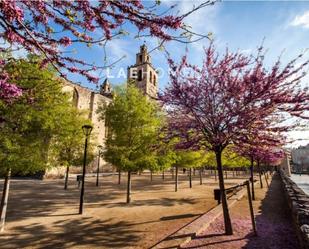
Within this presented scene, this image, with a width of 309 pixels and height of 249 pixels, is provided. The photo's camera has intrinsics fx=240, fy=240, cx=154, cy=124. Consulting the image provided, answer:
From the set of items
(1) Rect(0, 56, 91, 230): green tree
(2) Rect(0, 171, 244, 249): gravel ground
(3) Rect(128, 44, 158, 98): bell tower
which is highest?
(3) Rect(128, 44, 158, 98): bell tower

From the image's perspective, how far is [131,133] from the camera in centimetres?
1474

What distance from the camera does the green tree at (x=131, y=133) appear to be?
13984 mm

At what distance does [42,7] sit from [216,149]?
6.96m

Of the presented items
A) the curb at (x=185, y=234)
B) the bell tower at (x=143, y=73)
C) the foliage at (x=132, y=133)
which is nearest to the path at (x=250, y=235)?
the curb at (x=185, y=234)

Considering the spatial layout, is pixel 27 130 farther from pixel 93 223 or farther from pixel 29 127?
pixel 93 223

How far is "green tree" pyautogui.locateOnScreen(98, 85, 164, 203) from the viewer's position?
1398 centimetres

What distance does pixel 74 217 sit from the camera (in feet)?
32.8

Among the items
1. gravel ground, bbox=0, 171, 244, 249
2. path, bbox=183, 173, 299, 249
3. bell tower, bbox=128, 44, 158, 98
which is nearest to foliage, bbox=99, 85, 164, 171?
gravel ground, bbox=0, 171, 244, 249

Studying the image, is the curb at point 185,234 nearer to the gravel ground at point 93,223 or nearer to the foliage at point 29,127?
the gravel ground at point 93,223

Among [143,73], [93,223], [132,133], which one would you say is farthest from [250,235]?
[143,73]

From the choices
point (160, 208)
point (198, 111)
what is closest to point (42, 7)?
point (198, 111)

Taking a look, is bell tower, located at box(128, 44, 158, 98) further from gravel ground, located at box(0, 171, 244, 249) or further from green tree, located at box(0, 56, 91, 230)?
green tree, located at box(0, 56, 91, 230)

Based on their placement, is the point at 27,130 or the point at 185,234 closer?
the point at 185,234

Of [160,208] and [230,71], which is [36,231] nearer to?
[160,208]
